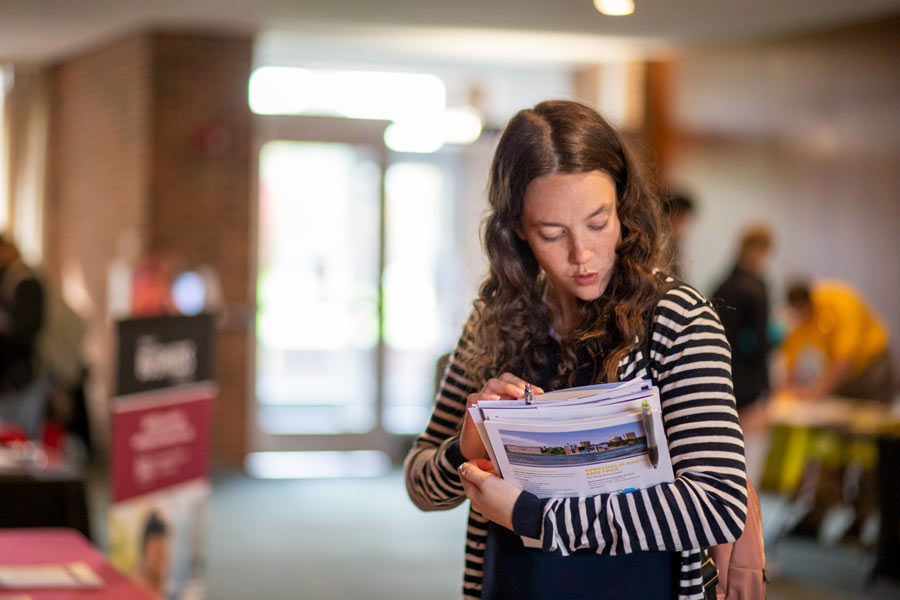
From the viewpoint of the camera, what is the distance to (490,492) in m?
1.38

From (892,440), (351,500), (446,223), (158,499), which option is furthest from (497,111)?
(158,499)

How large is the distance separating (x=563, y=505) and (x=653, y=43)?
6822mm

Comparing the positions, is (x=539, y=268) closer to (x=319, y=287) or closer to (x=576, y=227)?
(x=576, y=227)

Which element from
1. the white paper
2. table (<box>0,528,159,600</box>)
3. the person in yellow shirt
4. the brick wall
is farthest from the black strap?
the brick wall

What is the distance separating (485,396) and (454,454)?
0.48 feet

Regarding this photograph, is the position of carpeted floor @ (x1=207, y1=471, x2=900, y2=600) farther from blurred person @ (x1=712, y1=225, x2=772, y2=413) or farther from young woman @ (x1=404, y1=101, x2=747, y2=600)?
young woman @ (x1=404, y1=101, x2=747, y2=600)

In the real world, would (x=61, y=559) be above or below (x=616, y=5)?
below

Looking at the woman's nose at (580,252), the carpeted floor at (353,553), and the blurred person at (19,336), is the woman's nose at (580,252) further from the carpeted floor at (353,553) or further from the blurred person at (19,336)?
the blurred person at (19,336)

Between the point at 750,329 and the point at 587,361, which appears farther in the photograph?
the point at 750,329

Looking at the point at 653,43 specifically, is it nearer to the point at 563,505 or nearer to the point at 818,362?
the point at 818,362

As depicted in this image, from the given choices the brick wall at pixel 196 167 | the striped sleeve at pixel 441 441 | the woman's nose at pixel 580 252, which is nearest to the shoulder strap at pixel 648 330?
the woman's nose at pixel 580 252

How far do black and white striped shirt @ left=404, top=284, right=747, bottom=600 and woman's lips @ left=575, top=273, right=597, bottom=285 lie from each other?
99 mm

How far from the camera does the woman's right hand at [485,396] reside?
4.57 ft

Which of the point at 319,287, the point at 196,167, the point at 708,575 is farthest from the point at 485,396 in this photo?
the point at 319,287
